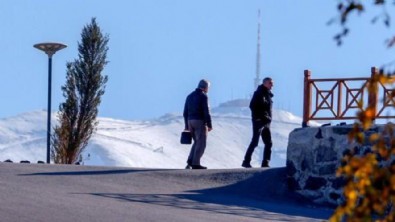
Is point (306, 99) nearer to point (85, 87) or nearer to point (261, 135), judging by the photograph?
point (261, 135)

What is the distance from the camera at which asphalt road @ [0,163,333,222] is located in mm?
12969

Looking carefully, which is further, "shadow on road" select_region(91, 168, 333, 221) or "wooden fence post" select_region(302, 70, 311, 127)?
"wooden fence post" select_region(302, 70, 311, 127)

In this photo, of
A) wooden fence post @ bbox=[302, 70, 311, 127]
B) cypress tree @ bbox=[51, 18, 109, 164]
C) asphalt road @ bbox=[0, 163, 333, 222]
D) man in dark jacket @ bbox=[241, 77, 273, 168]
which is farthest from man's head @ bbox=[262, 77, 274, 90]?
cypress tree @ bbox=[51, 18, 109, 164]

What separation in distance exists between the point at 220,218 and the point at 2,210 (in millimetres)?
2583

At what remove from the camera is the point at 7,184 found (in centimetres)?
1483

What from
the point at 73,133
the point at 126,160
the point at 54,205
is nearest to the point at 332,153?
the point at 54,205

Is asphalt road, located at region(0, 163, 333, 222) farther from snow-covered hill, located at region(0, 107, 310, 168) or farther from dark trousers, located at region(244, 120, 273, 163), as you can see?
snow-covered hill, located at region(0, 107, 310, 168)

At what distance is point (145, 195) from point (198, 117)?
3.56 meters

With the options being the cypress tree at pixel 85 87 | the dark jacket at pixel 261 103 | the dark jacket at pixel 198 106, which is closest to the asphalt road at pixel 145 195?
the dark jacket at pixel 198 106

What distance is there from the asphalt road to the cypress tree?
10.0 meters

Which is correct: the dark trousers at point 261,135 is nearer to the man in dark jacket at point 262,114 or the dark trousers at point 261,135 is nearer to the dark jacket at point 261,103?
the man in dark jacket at point 262,114

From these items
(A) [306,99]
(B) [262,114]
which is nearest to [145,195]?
(B) [262,114]

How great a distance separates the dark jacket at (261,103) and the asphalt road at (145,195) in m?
1.34

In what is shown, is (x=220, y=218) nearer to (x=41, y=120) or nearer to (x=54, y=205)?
(x=54, y=205)
